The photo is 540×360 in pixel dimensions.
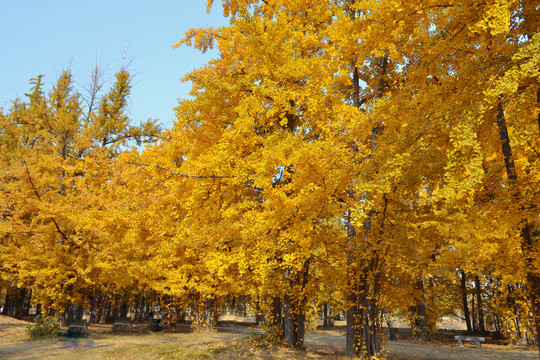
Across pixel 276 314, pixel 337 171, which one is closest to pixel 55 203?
pixel 276 314

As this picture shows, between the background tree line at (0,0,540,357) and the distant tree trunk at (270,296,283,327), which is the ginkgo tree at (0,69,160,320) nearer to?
the background tree line at (0,0,540,357)

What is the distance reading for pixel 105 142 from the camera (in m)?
20.5

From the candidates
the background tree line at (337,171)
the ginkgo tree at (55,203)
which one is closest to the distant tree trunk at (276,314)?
the background tree line at (337,171)

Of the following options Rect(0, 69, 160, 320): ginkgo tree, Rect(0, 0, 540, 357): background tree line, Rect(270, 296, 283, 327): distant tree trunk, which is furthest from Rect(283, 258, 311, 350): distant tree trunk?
Rect(0, 69, 160, 320): ginkgo tree

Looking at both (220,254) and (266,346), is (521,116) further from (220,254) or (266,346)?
(266,346)

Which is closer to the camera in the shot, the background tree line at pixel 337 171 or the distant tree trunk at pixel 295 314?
the background tree line at pixel 337 171

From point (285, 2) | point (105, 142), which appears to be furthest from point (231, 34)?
point (105, 142)

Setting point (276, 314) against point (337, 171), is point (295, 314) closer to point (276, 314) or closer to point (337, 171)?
point (276, 314)

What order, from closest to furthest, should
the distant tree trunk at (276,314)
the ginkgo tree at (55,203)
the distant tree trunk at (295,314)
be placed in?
the distant tree trunk at (295,314) < the distant tree trunk at (276,314) < the ginkgo tree at (55,203)

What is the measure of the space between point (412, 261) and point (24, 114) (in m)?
21.6

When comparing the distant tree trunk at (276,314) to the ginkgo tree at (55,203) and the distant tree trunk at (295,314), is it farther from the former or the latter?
the ginkgo tree at (55,203)

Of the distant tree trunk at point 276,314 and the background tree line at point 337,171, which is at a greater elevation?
the background tree line at point 337,171

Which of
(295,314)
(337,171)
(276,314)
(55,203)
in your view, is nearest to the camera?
(337,171)

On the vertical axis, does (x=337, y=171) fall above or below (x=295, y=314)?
above
